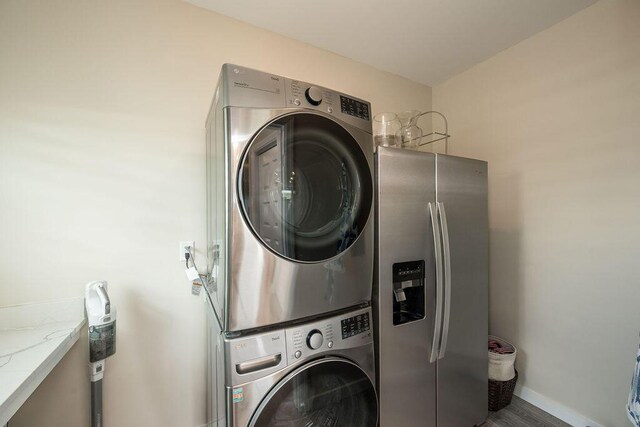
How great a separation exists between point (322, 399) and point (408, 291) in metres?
0.68

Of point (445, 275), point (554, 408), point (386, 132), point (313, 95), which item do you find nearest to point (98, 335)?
point (313, 95)

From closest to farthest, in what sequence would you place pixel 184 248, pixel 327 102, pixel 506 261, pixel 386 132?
pixel 327 102
pixel 184 248
pixel 386 132
pixel 506 261

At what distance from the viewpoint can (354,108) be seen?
1.19 metres

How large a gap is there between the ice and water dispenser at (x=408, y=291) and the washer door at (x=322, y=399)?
1.11 ft

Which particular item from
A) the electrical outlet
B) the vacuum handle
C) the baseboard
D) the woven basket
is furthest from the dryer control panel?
the baseboard

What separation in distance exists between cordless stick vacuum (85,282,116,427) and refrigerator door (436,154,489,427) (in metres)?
1.61

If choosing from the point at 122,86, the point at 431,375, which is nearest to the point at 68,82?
the point at 122,86

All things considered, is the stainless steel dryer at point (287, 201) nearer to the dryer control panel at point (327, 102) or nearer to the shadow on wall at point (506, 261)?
the dryer control panel at point (327, 102)

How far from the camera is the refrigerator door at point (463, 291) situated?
1420 millimetres

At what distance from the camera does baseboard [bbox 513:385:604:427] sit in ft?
5.17

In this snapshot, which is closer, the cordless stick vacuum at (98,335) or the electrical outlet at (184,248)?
the cordless stick vacuum at (98,335)

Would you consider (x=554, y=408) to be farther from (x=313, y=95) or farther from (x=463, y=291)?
(x=313, y=95)

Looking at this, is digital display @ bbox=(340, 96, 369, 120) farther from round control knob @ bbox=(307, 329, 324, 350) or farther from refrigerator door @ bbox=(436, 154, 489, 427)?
round control knob @ bbox=(307, 329, 324, 350)

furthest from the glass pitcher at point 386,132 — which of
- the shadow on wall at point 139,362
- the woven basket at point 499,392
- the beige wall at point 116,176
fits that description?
the woven basket at point 499,392
